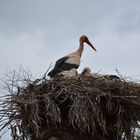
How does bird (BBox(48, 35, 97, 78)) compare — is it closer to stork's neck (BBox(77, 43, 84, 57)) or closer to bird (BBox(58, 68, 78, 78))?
stork's neck (BBox(77, 43, 84, 57))

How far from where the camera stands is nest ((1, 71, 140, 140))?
5707 millimetres

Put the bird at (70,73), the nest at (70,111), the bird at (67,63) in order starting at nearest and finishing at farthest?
the nest at (70,111), the bird at (70,73), the bird at (67,63)

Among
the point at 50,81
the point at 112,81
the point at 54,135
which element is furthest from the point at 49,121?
the point at 112,81

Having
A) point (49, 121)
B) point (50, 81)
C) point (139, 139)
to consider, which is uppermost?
point (50, 81)

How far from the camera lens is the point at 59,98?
595cm

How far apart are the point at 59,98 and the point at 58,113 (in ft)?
1.08

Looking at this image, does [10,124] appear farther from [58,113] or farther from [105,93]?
[105,93]

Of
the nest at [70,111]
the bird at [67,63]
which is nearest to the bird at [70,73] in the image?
the bird at [67,63]

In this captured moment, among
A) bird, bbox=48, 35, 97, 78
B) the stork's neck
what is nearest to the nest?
bird, bbox=48, 35, 97, 78

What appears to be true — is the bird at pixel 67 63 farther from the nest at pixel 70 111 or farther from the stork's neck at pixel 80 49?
the nest at pixel 70 111

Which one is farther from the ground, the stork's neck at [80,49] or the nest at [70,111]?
the stork's neck at [80,49]

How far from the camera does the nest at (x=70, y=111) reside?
5707mm

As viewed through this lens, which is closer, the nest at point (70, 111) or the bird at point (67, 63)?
the nest at point (70, 111)

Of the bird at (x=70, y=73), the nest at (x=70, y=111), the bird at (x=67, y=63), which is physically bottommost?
the nest at (x=70, y=111)
